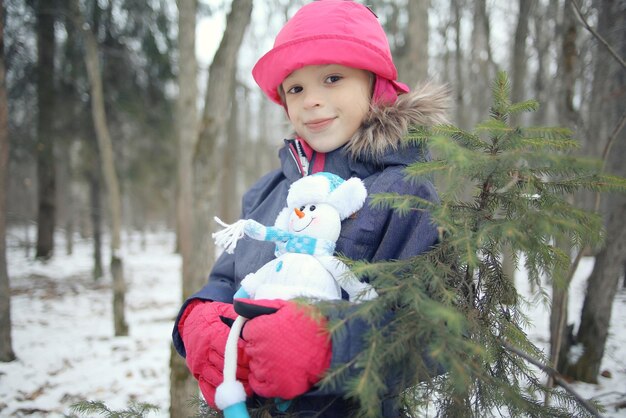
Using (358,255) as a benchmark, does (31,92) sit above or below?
above

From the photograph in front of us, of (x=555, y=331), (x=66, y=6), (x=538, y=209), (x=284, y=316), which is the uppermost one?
(x=66, y=6)

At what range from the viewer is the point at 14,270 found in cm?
1029

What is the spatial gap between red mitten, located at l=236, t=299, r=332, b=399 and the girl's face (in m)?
0.72

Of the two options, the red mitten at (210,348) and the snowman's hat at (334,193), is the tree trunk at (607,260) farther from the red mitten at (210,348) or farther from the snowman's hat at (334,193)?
the red mitten at (210,348)

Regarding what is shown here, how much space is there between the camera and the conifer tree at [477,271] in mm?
968

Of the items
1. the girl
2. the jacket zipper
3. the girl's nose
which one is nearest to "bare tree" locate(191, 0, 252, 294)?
the girl

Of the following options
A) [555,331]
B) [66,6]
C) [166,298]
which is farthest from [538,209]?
[66,6]

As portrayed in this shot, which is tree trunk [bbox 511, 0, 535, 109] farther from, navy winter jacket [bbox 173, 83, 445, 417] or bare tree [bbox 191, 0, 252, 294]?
navy winter jacket [bbox 173, 83, 445, 417]

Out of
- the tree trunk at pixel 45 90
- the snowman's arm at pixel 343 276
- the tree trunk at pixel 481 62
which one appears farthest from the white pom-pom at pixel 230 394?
the tree trunk at pixel 45 90

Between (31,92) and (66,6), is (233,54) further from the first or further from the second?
(31,92)

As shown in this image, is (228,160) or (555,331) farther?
(228,160)

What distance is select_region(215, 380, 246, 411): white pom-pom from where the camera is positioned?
3.76 feet

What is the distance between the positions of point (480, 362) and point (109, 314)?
794cm

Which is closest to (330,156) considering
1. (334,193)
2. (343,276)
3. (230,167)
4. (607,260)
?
(334,193)
